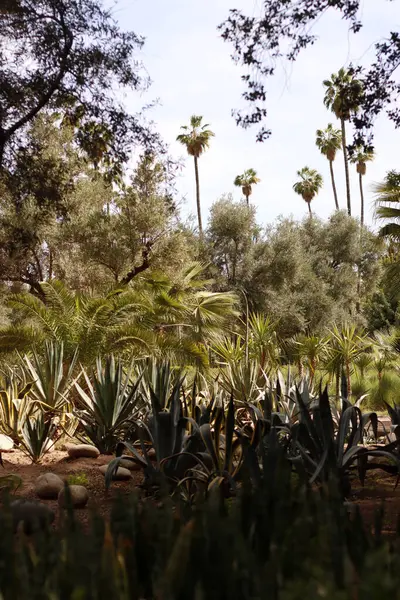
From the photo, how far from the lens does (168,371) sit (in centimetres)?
863

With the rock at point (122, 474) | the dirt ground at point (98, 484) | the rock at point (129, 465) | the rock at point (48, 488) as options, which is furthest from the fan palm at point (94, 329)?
the rock at point (48, 488)

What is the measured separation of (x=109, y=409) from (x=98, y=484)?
164cm

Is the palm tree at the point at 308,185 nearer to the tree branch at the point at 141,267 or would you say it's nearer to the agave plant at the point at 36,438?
the tree branch at the point at 141,267

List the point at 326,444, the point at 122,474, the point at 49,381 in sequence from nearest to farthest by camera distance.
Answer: the point at 326,444
the point at 122,474
the point at 49,381

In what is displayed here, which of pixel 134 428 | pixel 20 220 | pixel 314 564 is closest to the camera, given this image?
pixel 314 564

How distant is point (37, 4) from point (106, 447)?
6687 millimetres

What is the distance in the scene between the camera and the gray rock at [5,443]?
27.9 feet

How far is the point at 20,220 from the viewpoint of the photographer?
757 inches

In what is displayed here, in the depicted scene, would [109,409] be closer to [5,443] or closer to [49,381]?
[5,443]

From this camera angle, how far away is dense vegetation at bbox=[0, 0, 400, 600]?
1.76 m

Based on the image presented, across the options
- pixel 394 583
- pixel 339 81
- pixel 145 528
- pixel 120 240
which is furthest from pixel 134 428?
pixel 120 240

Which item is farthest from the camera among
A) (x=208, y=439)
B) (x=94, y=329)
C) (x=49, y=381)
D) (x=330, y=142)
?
(x=330, y=142)

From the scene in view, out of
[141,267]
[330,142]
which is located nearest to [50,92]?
[141,267]

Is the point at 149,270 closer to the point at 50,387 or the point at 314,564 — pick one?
the point at 50,387
